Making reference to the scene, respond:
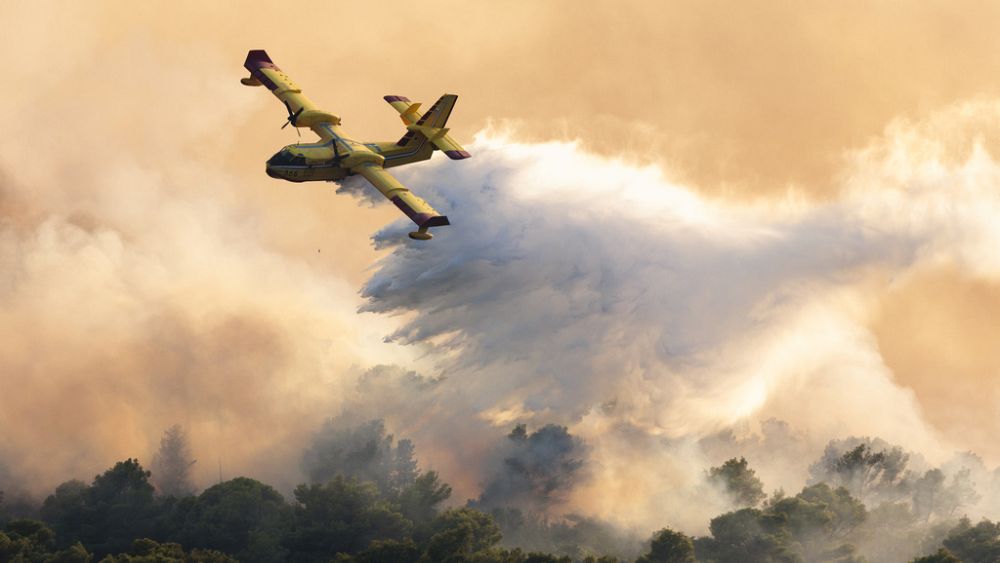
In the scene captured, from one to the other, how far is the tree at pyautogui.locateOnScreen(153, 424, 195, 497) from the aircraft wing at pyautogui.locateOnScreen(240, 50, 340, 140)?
4790 cm

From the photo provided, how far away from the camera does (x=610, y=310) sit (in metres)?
118

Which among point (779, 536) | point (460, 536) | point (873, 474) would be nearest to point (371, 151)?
point (460, 536)

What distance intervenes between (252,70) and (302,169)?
1616 centimetres

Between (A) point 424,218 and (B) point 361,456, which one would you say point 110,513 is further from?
(A) point 424,218

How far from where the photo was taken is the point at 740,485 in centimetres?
12938

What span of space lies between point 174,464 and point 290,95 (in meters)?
54.8

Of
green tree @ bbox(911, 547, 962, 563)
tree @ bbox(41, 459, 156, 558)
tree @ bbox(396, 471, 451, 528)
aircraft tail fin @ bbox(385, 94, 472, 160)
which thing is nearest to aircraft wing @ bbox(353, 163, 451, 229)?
aircraft tail fin @ bbox(385, 94, 472, 160)

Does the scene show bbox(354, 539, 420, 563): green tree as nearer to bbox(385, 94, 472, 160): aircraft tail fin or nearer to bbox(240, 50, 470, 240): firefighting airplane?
bbox(240, 50, 470, 240): firefighting airplane

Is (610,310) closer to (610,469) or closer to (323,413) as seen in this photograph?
(610,469)

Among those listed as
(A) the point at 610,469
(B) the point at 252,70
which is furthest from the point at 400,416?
(B) the point at 252,70

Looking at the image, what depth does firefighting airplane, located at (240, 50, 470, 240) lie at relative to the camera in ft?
317

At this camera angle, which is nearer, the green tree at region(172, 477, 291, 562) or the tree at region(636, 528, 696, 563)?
the tree at region(636, 528, 696, 563)

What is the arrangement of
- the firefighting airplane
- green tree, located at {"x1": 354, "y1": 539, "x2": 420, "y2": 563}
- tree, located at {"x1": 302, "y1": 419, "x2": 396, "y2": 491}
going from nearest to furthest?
1. the firefighting airplane
2. green tree, located at {"x1": 354, "y1": 539, "x2": 420, "y2": 563}
3. tree, located at {"x1": 302, "y1": 419, "x2": 396, "y2": 491}

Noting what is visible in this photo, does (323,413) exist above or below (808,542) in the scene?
above
